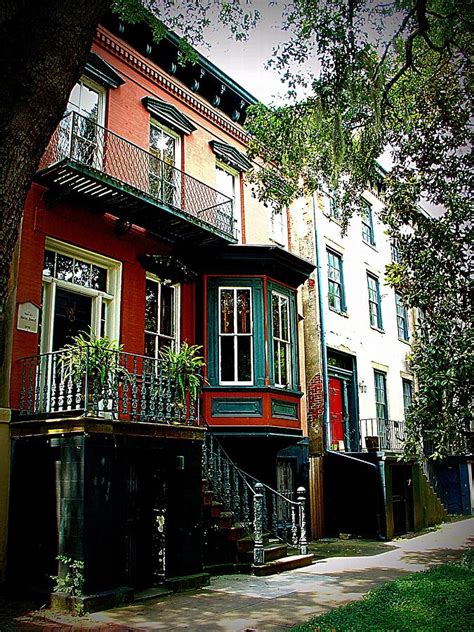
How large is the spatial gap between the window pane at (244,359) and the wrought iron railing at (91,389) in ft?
10.1

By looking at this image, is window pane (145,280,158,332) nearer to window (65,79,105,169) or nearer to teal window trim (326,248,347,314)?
window (65,79,105,169)

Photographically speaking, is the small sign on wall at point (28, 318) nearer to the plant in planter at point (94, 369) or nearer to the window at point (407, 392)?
the plant in planter at point (94, 369)

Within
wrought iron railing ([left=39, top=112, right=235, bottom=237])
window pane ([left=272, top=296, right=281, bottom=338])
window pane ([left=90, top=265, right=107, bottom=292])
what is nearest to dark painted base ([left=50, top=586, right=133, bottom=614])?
window pane ([left=90, top=265, right=107, bottom=292])

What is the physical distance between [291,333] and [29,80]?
1065cm

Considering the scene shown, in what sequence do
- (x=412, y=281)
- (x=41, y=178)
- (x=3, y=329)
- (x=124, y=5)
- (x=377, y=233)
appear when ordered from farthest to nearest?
(x=377, y=233)
(x=412, y=281)
(x=41, y=178)
(x=3, y=329)
(x=124, y=5)

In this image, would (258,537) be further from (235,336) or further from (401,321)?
(401,321)

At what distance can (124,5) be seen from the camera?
901 cm

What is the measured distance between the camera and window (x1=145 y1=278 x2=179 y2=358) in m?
12.9

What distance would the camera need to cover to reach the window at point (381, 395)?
21375mm

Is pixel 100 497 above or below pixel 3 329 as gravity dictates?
below

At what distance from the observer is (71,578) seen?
8047 millimetres

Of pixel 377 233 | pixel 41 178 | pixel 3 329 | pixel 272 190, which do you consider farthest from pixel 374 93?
pixel 377 233

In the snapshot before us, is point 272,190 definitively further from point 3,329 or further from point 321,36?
point 3,329

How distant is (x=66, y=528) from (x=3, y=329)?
10.4ft
